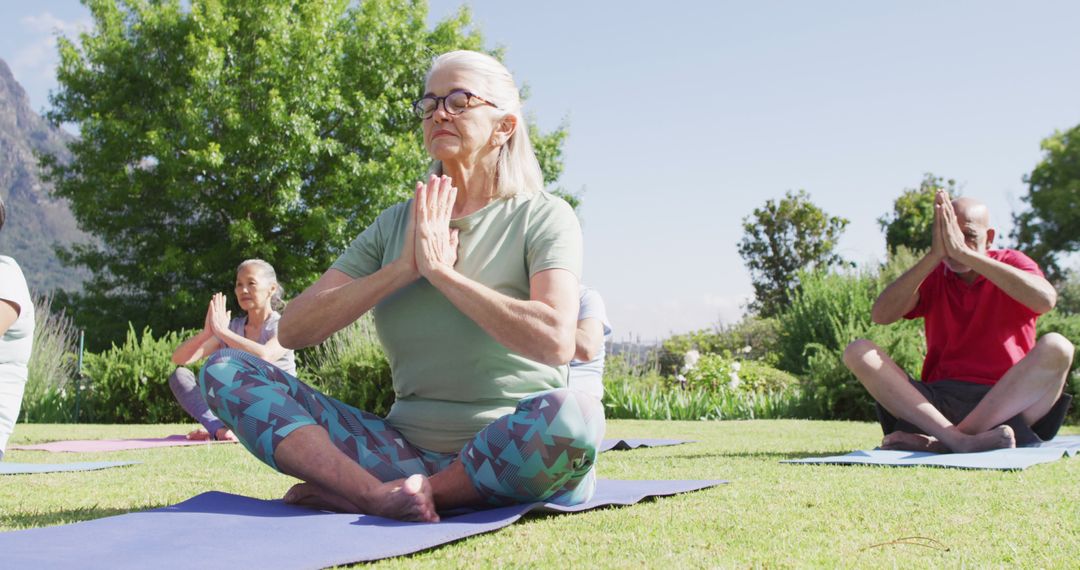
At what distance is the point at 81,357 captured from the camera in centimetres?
1177

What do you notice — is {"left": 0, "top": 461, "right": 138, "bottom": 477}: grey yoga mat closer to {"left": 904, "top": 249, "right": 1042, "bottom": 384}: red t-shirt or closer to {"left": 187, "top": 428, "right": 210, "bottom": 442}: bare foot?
{"left": 187, "top": 428, "right": 210, "bottom": 442}: bare foot

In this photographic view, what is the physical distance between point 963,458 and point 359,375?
25.5 ft

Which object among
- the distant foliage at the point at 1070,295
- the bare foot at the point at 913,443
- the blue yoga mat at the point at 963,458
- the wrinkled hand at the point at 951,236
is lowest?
the blue yoga mat at the point at 963,458

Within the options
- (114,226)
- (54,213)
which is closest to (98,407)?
(114,226)

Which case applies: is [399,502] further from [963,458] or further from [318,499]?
[963,458]

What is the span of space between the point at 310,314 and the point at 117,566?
3.04 feet

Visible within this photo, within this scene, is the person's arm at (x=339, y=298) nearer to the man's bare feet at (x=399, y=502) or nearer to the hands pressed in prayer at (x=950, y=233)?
the man's bare feet at (x=399, y=502)

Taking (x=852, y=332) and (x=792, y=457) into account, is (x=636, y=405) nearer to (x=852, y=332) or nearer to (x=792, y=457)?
(x=852, y=332)

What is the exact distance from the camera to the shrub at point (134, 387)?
437 inches

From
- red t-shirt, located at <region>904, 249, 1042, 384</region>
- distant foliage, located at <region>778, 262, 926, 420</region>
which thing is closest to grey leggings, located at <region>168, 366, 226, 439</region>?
red t-shirt, located at <region>904, 249, 1042, 384</region>

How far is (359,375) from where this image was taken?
1101cm

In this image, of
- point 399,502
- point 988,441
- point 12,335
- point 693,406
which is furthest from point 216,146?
point 399,502

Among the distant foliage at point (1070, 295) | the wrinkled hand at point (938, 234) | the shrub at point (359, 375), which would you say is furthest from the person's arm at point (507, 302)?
the distant foliage at point (1070, 295)

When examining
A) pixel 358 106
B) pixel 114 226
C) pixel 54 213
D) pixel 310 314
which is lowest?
pixel 310 314
